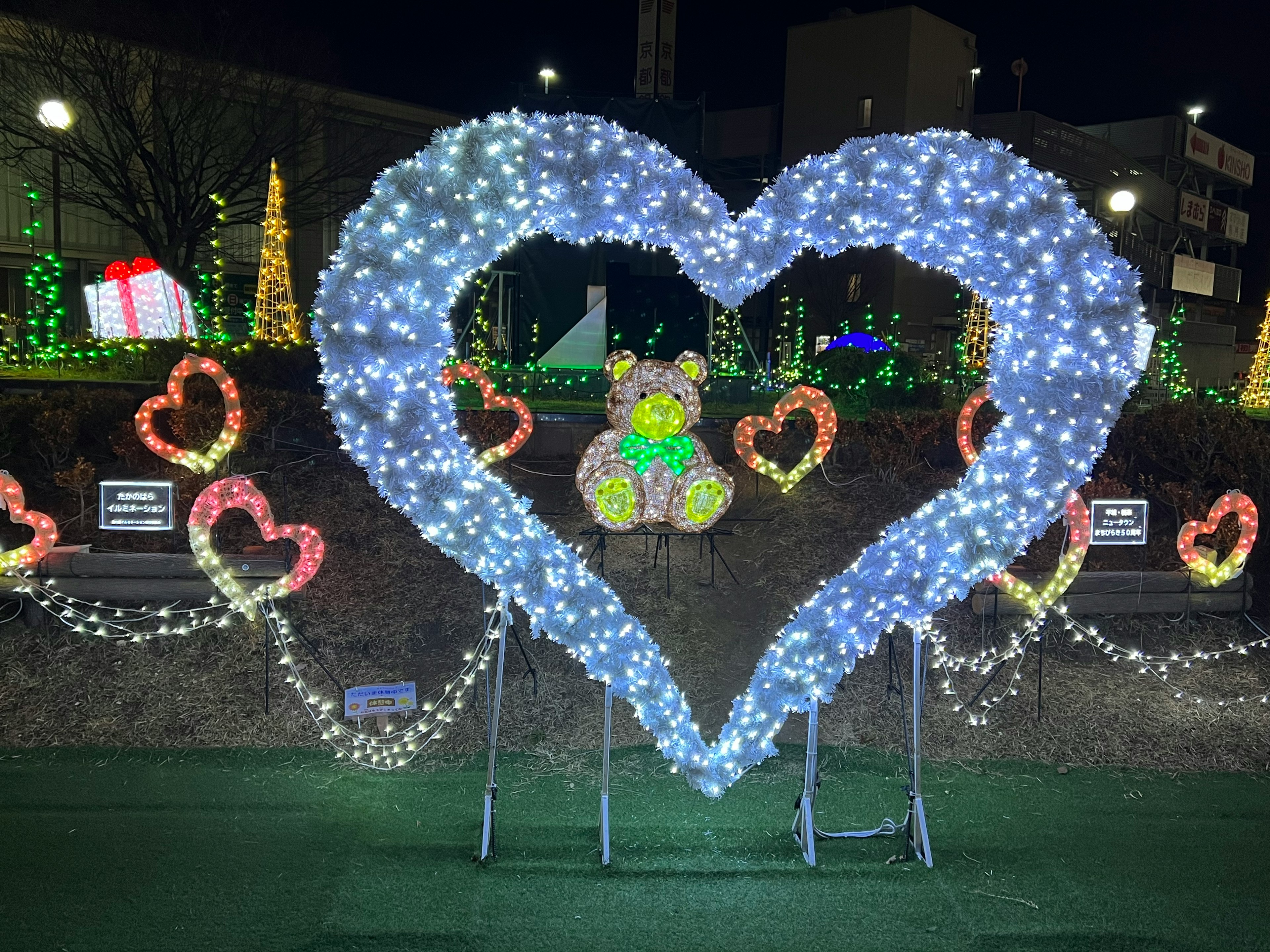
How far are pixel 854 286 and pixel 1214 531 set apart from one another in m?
19.4

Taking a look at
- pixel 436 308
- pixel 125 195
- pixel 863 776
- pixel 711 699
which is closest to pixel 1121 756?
pixel 863 776

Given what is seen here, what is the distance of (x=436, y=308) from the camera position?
4012 millimetres

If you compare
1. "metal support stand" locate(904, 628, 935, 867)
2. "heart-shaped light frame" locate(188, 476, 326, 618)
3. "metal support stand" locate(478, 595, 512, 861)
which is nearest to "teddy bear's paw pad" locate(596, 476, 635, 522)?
"heart-shaped light frame" locate(188, 476, 326, 618)

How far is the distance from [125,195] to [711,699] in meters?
16.5

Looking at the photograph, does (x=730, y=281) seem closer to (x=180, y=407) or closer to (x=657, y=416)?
(x=657, y=416)

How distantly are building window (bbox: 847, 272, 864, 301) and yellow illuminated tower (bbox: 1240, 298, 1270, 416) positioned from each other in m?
9.25

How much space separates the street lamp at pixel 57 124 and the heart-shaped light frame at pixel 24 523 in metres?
9.29

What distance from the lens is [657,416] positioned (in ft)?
22.7

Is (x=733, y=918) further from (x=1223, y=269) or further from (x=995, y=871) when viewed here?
(x=1223, y=269)

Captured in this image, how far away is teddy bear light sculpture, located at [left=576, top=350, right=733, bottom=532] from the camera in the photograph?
6.97m

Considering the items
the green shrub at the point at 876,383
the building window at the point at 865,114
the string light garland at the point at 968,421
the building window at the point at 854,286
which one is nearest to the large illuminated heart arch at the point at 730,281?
the string light garland at the point at 968,421

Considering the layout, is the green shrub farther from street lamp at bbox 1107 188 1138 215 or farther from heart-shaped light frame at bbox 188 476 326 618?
heart-shaped light frame at bbox 188 476 326 618

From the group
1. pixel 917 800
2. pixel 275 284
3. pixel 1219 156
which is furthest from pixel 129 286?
pixel 1219 156

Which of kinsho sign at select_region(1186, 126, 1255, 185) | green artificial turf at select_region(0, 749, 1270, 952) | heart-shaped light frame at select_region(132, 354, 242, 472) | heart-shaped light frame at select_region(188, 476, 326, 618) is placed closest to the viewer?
green artificial turf at select_region(0, 749, 1270, 952)
